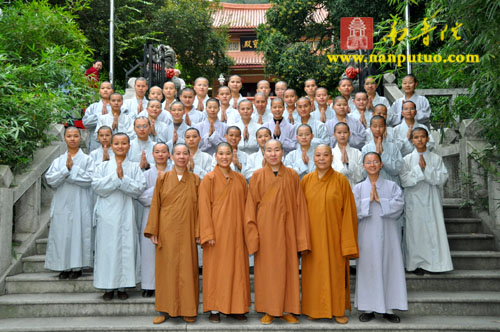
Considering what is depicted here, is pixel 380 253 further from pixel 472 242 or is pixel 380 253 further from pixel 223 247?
pixel 472 242

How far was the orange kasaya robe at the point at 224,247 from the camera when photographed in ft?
15.5

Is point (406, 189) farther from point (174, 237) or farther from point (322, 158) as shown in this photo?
point (174, 237)

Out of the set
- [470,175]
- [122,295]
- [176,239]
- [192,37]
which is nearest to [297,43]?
[192,37]

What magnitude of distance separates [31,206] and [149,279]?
6.33 feet

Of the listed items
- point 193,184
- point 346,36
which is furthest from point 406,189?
point 346,36

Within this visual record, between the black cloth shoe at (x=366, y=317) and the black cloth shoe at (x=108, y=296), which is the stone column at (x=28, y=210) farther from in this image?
the black cloth shoe at (x=366, y=317)

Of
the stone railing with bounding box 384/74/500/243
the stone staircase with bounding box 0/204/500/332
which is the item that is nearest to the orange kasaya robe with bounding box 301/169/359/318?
the stone staircase with bounding box 0/204/500/332

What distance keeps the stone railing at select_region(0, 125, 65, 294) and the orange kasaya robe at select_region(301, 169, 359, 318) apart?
3.37 metres

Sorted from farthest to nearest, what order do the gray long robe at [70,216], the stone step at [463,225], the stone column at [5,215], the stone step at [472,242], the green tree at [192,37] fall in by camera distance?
the green tree at [192,37] → the stone step at [463,225] → the stone step at [472,242] → the gray long robe at [70,216] → the stone column at [5,215]

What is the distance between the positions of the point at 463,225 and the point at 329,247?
2704mm

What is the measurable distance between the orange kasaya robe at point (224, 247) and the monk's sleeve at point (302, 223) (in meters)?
0.56

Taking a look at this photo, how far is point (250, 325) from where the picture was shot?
4.70m

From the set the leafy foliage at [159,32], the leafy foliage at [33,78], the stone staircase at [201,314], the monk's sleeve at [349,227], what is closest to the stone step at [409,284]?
the stone staircase at [201,314]

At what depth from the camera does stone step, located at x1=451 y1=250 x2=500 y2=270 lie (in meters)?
5.82
